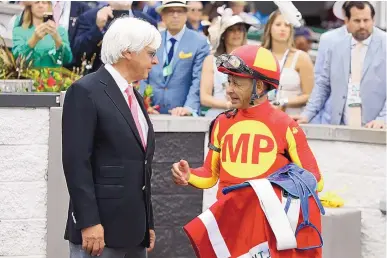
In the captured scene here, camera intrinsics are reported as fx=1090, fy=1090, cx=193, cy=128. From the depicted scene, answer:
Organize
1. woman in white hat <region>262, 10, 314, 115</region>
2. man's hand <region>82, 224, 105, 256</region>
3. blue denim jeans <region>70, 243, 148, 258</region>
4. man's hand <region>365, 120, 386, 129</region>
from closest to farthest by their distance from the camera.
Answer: man's hand <region>82, 224, 105, 256</region> < blue denim jeans <region>70, 243, 148, 258</region> < man's hand <region>365, 120, 386, 129</region> < woman in white hat <region>262, 10, 314, 115</region>

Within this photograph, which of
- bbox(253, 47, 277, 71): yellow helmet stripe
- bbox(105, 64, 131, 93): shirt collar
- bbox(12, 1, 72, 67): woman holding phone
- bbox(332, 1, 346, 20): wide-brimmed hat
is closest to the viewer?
bbox(105, 64, 131, 93): shirt collar

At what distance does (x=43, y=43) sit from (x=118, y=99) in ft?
10.7

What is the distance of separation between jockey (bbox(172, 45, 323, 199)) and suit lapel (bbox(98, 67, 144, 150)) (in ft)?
Result: 1.66

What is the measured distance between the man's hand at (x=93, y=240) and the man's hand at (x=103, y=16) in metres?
3.89

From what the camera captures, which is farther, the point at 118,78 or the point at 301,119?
the point at 301,119

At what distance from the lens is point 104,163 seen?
5820 mm

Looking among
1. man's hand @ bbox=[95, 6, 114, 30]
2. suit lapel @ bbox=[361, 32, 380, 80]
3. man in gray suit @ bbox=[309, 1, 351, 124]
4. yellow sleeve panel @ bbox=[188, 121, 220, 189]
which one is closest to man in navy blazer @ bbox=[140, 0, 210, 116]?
man's hand @ bbox=[95, 6, 114, 30]

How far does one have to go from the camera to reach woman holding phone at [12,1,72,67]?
A: 890 centimetres

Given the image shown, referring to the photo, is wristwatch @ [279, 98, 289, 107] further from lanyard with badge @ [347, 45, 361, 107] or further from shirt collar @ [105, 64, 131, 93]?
shirt collar @ [105, 64, 131, 93]

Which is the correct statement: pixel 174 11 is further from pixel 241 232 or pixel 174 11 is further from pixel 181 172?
pixel 241 232

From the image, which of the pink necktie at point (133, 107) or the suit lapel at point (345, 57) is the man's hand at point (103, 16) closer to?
the suit lapel at point (345, 57)

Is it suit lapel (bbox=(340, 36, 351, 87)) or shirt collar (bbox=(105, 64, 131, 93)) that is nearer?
shirt collar (bbox=(105, 64, 131, 93))

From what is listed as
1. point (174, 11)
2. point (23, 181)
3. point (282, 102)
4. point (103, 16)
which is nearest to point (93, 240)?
point (23, 181)

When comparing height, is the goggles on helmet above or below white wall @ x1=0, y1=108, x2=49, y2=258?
above
